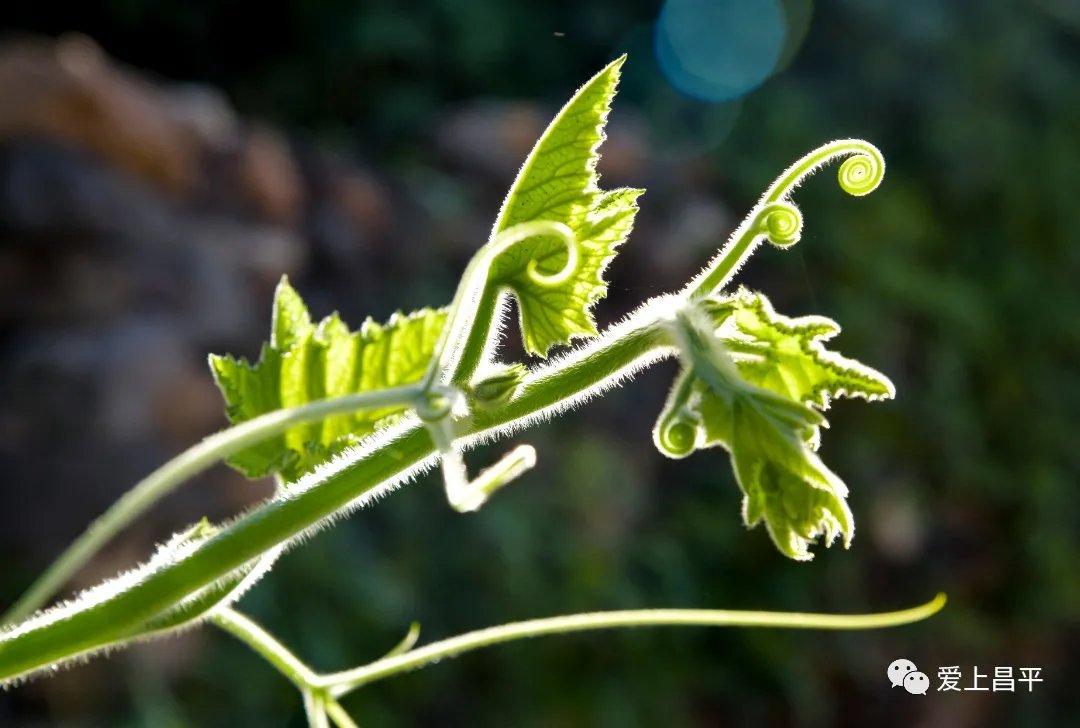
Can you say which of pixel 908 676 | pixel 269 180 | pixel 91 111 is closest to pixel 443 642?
pixel 908 676

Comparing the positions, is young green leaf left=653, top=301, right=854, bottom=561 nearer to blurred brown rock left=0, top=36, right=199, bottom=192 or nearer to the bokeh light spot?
blurred brown rock left=0, top=36, right=199, bottom=192

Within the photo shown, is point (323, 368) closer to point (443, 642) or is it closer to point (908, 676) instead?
point (443, 642)

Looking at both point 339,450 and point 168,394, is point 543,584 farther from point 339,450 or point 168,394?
point 339,450

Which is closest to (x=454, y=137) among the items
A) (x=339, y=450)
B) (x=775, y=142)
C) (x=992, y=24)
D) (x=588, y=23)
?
(x=588, y=23)

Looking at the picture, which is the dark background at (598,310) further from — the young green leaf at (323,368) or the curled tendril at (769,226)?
the curled tendril at (769,226)

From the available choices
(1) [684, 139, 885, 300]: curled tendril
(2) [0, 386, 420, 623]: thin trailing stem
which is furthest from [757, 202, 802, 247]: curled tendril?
(2) [0, 386, 420, 623]: thin trailing stem
